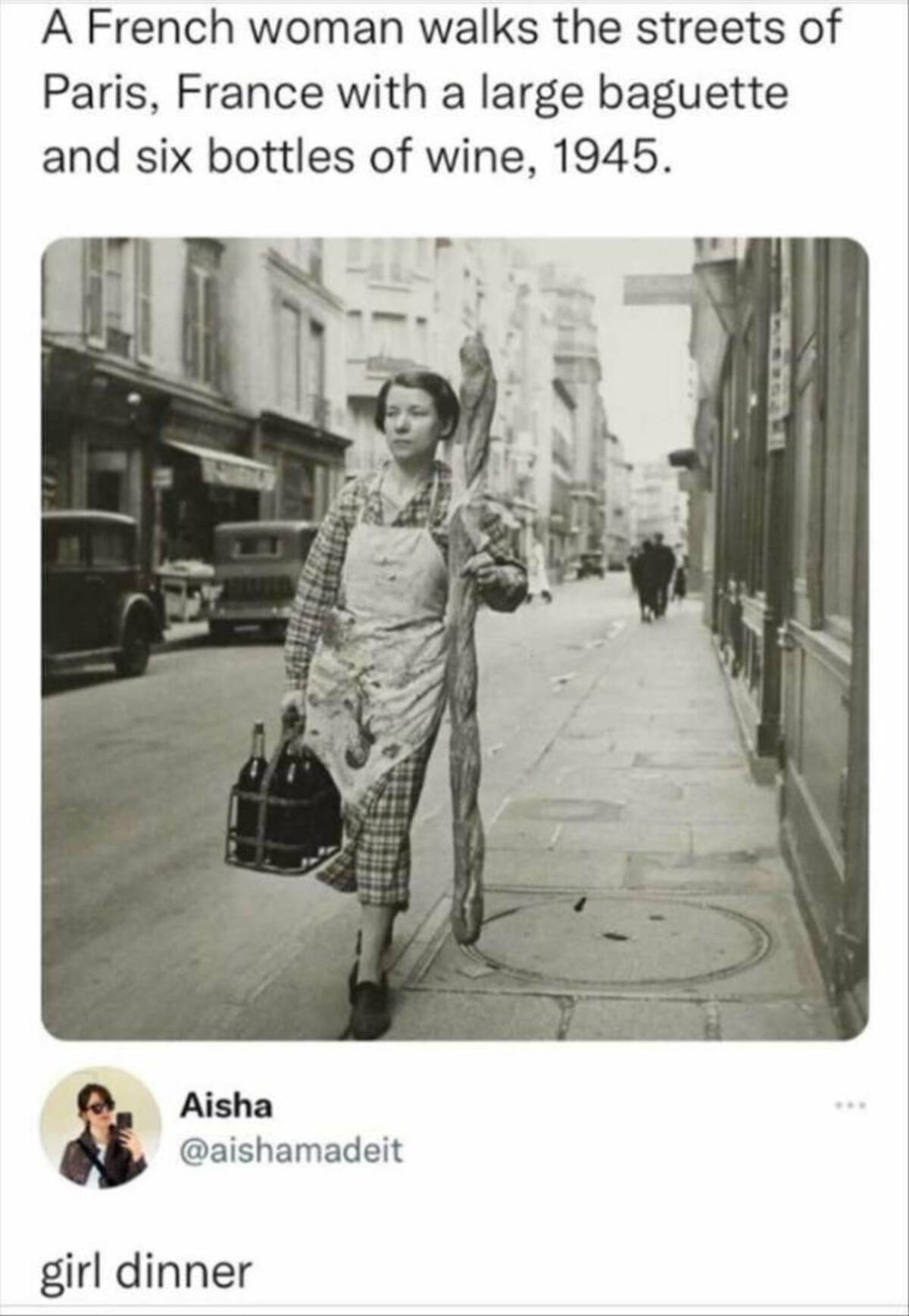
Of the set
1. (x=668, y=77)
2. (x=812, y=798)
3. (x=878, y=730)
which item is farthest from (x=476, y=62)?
(x=812, y=798)

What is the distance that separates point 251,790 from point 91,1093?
424mm

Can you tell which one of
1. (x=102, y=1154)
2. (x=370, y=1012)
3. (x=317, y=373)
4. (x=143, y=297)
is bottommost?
(x=102, y=1154)

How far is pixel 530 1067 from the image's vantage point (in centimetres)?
180

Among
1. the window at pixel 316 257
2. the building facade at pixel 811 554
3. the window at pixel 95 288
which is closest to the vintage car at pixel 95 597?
the window at pixel 95 288

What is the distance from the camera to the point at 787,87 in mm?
1778

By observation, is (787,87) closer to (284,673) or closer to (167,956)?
(284,673)

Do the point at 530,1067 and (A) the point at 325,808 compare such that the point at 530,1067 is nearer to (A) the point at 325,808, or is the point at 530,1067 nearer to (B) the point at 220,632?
(A) the point at 325,808

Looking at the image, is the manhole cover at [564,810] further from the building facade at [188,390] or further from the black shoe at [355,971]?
the building facade at [188,390]

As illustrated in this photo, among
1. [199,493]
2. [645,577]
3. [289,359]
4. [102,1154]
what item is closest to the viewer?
[102,1154]

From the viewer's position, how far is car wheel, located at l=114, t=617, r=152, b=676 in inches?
110

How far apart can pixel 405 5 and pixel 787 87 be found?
1.59 ft

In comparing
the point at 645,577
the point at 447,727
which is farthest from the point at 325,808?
the point at 645,577

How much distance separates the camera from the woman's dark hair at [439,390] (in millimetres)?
1818

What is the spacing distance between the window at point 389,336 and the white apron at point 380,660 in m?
0.20
